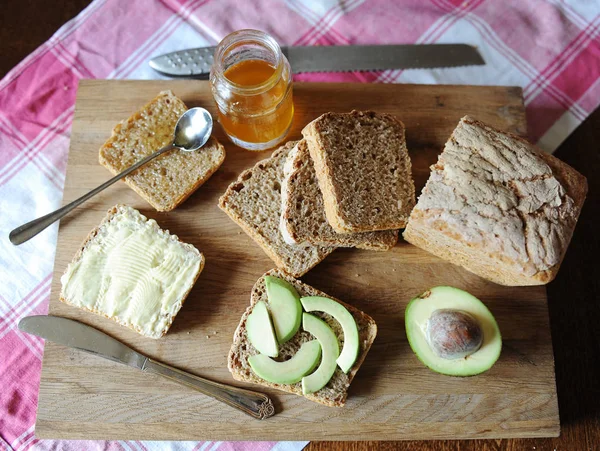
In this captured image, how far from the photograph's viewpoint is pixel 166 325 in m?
2.81

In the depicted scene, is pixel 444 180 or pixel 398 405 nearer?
pixel 444 180

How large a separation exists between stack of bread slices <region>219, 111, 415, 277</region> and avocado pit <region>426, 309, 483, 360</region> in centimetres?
50

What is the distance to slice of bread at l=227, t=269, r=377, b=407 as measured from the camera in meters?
2.76

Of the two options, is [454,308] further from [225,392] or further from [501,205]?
[225,392]

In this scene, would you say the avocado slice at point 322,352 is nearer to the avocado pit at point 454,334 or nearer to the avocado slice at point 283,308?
the avocado slice at point 283,308

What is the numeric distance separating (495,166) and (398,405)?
130cm

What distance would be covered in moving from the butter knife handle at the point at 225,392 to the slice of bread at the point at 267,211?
654 mm

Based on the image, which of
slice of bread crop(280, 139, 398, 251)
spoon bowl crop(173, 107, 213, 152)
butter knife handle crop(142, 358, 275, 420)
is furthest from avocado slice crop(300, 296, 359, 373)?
spoon bowl crop(173, 107, 213, 152)

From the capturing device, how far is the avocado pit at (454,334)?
8.45 ft

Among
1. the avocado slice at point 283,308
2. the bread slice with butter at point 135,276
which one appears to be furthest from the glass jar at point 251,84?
the avocado slice at point 283,308

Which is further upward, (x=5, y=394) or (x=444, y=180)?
(x=444, y=180)

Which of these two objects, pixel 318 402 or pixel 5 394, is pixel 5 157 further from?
pixel 318 402

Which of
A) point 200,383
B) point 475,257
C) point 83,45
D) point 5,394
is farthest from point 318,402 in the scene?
point 83,45

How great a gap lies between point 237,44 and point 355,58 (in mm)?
896
